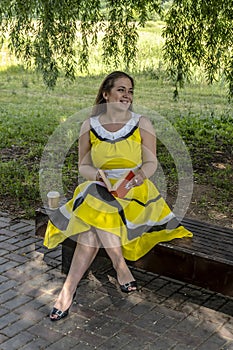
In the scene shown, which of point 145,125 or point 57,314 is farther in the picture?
point 145,125

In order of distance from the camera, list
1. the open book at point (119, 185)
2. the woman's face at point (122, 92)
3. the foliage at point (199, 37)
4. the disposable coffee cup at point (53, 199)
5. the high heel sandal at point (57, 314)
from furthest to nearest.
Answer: the foliage at point (199, 37) < the disposable coffee cup at point (53, 199) < the woman's face at point (122, 92) < the open book at point (119, 185) < the high heel sandal at point (57, 314)

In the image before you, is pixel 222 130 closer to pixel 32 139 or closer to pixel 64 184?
pixel 32 139

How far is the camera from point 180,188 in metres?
6.70

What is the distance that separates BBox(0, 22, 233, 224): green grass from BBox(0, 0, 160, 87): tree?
4.35ft

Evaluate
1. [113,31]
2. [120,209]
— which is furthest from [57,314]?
[113,31]

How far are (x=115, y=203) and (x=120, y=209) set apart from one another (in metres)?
0.06

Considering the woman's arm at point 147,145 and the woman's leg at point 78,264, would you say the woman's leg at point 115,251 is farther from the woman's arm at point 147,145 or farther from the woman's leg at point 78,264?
the woman's arm at point 147,145

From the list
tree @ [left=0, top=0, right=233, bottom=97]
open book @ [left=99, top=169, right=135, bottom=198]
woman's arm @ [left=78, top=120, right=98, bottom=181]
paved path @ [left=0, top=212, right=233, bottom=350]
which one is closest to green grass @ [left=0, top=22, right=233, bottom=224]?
tree @ [left=0, top=0, right=233, bottom=97]

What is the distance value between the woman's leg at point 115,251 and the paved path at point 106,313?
0.64ft

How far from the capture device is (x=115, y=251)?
3.86 meters

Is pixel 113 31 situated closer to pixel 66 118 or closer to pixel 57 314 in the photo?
pixel 66 118

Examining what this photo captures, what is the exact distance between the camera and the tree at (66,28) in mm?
6621

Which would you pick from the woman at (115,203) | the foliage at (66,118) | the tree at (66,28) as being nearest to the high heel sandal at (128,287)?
the woman at (115,203)

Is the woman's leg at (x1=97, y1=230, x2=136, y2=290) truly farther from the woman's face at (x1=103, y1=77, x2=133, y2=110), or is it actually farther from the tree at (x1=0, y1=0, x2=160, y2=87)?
the tree at (x1=0, y1=0, x2=160, y2=87)
